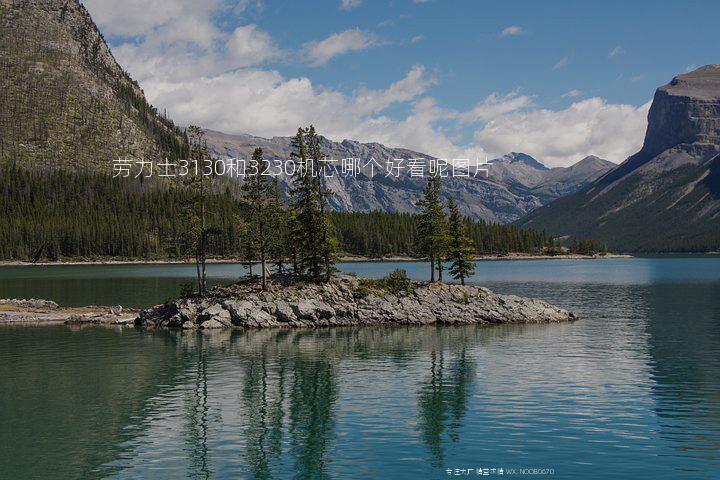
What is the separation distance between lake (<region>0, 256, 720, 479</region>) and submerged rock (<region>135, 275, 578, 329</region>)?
5.47 meters

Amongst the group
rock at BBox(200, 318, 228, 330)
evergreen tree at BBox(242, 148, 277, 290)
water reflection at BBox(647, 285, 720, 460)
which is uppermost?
evergreen tree at BBox(242, 148, 277, 290)

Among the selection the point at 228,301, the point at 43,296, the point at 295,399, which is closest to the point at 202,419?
the point at 295,399

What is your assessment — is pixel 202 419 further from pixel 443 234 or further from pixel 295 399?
pixel 443 234

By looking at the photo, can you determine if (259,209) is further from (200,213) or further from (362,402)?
(362,402)

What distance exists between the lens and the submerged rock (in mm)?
83625

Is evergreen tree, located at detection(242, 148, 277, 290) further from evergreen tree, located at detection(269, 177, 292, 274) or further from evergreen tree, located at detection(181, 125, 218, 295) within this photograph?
evergreen tree, located at detection(181, 125, 218, 295)

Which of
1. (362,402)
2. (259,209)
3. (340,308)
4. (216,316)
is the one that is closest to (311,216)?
(259,209)

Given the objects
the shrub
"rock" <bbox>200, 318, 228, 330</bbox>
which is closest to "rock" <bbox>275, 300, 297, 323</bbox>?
"rock" <bbox>200, 318, 228, 330</bbox>

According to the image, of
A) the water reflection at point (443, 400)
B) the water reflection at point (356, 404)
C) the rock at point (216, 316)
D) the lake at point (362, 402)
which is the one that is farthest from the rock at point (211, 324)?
the water reflection at point (443, 400)

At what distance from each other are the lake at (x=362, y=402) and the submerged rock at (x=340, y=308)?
5473 mm

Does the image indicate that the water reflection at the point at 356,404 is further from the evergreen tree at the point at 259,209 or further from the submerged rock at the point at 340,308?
the evergreen tree at the point at 259,209

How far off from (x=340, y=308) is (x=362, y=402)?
44.2 m

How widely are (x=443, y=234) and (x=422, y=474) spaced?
72576mm

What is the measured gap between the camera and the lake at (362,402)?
30.8 meters
